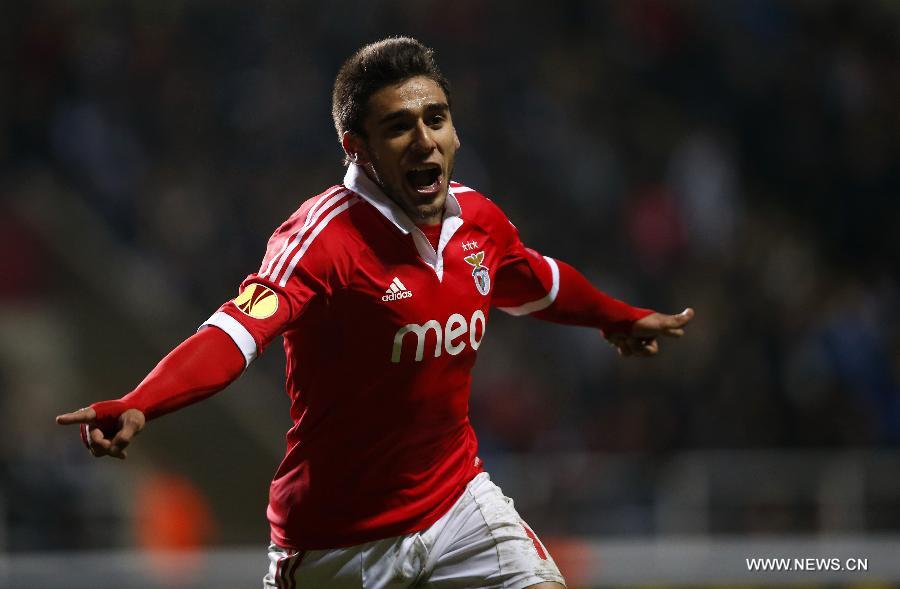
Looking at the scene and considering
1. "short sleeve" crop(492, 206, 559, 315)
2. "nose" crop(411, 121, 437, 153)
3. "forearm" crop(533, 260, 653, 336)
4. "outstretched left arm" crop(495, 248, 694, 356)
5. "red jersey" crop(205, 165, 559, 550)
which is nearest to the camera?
"red jersey" crop(205, 165, 559, 550)

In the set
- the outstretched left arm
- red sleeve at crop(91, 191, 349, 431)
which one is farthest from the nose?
the outstretched left arm

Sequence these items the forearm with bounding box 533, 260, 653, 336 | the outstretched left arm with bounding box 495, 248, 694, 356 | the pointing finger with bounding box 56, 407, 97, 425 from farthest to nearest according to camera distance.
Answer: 1. the forearm with bounding box 533, 260, 653, 336
2. the outstretched left arm with bounding box 495, 248, 694, 356
3. the pointing finger with bounding box 56, 407, 97, 425

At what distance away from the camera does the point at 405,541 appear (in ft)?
13.3

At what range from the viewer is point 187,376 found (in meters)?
3.42

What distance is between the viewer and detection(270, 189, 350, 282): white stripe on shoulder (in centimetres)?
374

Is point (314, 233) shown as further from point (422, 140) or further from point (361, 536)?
point (361, 536)

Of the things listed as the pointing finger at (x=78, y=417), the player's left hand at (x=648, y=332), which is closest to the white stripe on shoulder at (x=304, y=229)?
the pointing finger at (x=78, y=417)

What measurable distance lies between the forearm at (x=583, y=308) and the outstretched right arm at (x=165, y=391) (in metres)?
1.49

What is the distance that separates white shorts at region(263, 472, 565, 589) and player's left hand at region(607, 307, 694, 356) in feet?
3.34

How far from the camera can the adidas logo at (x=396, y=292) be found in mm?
3896

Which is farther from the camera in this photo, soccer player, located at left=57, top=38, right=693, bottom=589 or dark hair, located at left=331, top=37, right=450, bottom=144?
dark hair, located at left=331, top=37, right=450, bottom=144

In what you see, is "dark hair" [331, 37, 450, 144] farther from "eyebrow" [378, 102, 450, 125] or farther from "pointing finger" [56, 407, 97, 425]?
"pointing finger" [56, 407, 97, 425]

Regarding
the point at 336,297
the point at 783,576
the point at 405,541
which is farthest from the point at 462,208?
the point at 783,576

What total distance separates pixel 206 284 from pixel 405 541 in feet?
21.3
